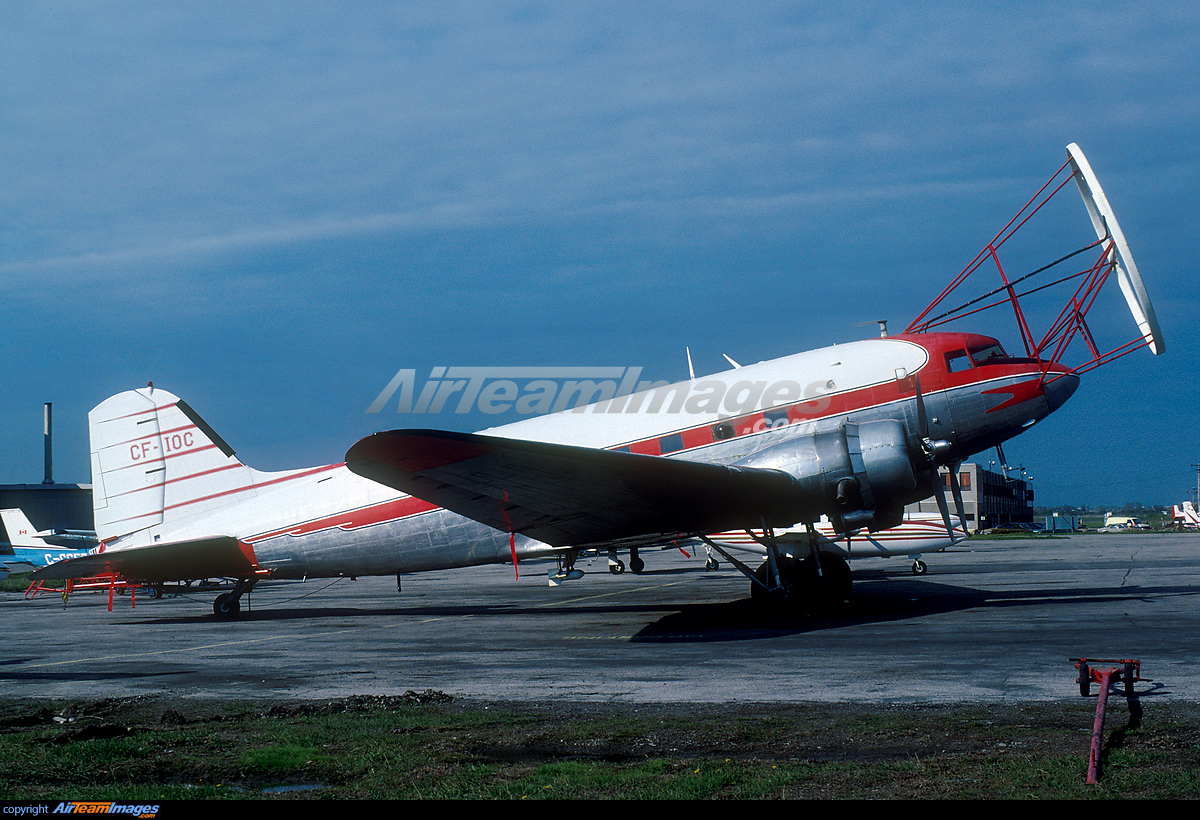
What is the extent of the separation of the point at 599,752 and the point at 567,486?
283 inches

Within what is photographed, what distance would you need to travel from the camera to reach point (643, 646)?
40.4 ft

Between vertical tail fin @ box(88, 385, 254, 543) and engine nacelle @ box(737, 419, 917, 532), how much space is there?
38.2 ft

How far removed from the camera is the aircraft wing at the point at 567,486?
1213 cm

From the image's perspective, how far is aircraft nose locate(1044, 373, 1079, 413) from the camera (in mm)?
16156

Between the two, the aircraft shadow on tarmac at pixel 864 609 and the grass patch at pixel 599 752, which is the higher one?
the grass patch at pixel 599 752

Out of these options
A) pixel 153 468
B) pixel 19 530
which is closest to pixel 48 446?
pixel 19 530

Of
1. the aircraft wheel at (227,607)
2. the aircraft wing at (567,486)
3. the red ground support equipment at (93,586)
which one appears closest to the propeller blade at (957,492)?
the aircraft wing at (567,486)

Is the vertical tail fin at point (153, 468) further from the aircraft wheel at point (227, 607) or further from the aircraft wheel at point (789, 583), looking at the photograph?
the aircraft wheel at point (789, 583)

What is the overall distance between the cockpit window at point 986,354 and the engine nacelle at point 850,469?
2.70 m

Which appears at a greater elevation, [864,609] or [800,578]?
[800,578]

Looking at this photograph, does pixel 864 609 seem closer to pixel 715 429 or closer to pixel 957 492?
pixel 957 492

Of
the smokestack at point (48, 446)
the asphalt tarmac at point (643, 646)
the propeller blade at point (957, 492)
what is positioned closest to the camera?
the asphalt tarmac at point (643, 646)

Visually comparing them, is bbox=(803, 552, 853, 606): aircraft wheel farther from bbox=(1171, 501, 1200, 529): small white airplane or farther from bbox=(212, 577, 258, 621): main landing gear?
bbox=(1171, 501, 1200, 529): small white airplane

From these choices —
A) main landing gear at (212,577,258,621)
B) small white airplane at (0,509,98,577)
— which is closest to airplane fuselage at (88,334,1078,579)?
main landing gear at (212,577,258,621)
